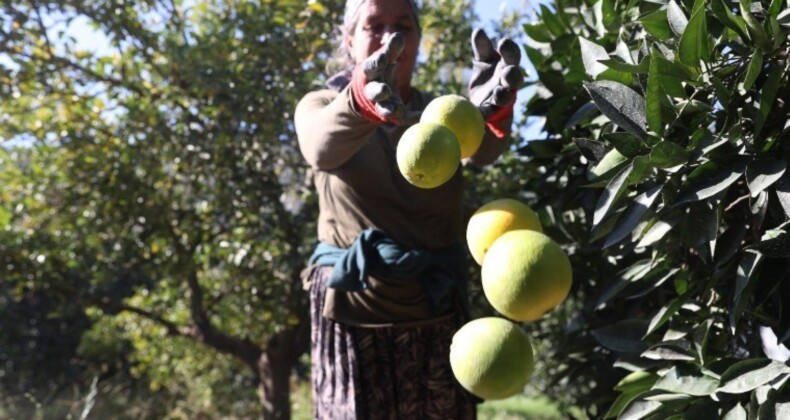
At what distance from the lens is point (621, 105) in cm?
123

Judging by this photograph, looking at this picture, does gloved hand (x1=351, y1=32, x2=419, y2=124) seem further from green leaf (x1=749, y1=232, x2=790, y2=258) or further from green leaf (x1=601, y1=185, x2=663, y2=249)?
green leaf (x1=749, y1=232, x2=790, y2=258)

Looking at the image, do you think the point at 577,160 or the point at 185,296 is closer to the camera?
the point at 577,160

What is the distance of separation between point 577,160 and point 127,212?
2.20 m

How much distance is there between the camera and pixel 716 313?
1394 millimetres

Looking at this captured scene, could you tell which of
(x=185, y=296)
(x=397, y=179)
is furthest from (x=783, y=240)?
(x=185, y=296)

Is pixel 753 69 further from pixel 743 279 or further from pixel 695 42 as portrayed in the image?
pixel 743 279

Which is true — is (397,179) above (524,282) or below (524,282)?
above

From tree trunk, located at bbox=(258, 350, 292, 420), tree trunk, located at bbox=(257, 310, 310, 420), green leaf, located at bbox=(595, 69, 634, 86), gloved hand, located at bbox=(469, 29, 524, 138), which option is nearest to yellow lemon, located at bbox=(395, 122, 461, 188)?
gloved hand, located at bbox=(469, 29, 524, 138)

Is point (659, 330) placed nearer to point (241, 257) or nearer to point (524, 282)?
point (524, 282)

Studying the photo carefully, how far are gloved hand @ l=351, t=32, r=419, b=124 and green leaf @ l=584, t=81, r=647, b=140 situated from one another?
341 millimetres

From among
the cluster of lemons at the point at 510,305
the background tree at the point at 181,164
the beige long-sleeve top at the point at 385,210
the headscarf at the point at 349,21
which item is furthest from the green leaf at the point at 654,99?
the background tree at the point at 181,164

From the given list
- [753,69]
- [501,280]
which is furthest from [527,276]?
[753,69]

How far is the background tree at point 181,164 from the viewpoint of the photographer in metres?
2.90

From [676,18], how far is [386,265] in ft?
2.54
